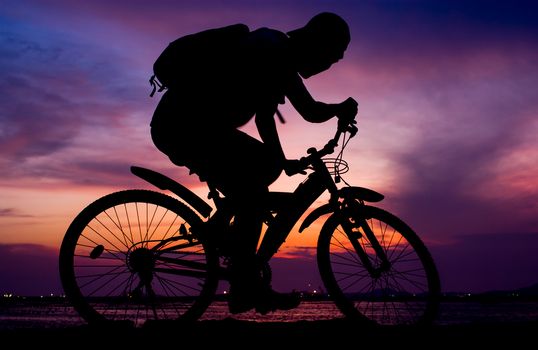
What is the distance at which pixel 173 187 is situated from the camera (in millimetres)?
4527

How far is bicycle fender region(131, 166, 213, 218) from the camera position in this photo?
4.48 meters

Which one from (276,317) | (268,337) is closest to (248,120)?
(268,337)

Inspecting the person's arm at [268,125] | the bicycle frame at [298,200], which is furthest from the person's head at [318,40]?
the bicycle frame at [298,200]

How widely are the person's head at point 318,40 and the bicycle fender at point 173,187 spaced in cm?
138

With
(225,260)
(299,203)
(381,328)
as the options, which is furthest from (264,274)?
(381,328)

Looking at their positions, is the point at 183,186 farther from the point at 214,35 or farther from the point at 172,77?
the point at 214,35

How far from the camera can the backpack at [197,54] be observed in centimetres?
402

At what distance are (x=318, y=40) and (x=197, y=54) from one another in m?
0.98

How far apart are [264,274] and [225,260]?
0.39m

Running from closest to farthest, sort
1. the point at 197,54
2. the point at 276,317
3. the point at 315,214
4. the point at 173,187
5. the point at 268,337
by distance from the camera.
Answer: the point at 268,337, the point at 197,54, the point at 173,187, the point at 315,214, the point at 276,317

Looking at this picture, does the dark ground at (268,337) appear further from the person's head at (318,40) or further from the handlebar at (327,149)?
the person's head at (318,40)

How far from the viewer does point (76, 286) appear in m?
4.51

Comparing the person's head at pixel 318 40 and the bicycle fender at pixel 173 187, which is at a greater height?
the person's head at pixel 318 40

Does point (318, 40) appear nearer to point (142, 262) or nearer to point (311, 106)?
point (311, 106)
